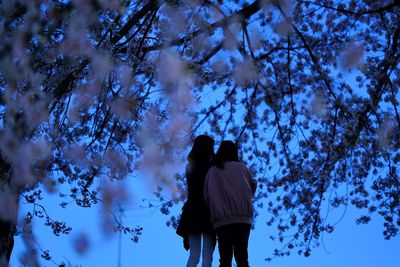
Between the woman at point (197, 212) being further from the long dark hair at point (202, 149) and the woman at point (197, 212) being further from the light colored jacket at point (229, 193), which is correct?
the light colored jacket at point (229, 193)

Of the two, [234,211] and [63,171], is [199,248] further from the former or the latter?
[63,171]

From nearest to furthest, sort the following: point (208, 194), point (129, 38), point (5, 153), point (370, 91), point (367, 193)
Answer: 1. point (5, 153)
2. point (208, 194)
3. point (129, 38)
4. point (370, 91)
5. point (367, 193)

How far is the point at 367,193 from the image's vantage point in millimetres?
9625

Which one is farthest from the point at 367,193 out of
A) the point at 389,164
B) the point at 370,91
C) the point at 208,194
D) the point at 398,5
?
the point at 208,194

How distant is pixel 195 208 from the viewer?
4.78 m

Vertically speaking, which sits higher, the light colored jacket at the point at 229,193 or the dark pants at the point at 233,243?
the light colored jacket at the point at 229,193

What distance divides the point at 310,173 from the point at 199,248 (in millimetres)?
5049

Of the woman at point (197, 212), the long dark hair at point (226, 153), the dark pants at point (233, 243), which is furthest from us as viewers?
the long dark hair at point (226, 153)

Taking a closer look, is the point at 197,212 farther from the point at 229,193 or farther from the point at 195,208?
the point at 229,193

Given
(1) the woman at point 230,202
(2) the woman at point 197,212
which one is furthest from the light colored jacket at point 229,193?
(2) the woman at point 197,212

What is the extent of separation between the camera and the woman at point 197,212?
4.68 metres

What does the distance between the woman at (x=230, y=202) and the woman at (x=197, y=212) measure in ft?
0.34

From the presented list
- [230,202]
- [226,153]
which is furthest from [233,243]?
[226,153]

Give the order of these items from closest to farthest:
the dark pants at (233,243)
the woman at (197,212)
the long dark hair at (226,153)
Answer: the dark pants at (233,243) < the woman at (197,212) < the long dark hair at (226,153)
